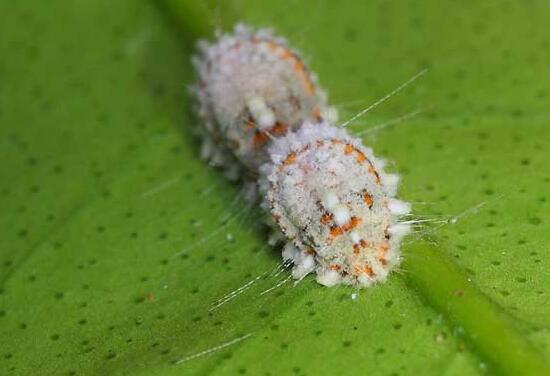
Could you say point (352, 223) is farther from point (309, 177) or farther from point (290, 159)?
point (290, 159)

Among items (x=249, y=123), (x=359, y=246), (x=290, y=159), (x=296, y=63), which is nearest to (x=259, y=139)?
(x=249, y=123)

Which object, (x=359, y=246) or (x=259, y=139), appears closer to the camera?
(x=359, y=246)

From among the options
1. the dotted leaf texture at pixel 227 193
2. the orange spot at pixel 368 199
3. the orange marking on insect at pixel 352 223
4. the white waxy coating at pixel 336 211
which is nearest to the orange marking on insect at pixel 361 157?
the white waxy coating at pixel 336 211

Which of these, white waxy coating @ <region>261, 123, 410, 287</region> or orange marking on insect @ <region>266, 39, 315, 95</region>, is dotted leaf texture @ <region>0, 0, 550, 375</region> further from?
orange marking on insect @ <region>266, 39, 315, 95</region>

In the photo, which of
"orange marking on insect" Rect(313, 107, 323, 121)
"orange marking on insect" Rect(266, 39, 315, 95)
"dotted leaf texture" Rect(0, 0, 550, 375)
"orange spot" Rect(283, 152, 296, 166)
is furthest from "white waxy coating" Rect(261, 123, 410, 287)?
Answer: "orange marking on insect" Rect(266, 39, 315, 95)

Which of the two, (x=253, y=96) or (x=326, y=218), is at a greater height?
(x=253, y=96)

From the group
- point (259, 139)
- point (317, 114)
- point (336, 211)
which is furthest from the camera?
point (317, 114)

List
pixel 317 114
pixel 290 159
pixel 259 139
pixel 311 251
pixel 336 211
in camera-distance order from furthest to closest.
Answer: pixel 317 114
pixel 259 139
pixel 290 159
pixel 311 251
pixel 336 211

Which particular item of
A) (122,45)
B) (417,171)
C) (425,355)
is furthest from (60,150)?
(425,355)
